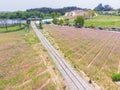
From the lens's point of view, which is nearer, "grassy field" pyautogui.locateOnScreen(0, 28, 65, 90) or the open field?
"grassy field" pyautogui.locateOnScreen(0, 28, 65, 90)

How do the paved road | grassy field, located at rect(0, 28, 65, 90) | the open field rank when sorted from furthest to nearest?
the open field, grassy field, located at rect(0, 28, 65, 90), the paved road

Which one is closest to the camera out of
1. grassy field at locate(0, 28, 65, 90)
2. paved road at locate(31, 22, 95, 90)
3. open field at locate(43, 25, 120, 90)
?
paved road at locate(31, 22, 95, 90)

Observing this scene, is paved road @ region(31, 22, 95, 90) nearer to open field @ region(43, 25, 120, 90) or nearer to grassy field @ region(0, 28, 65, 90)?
grassy field @ region(0, 28, 65, 90)

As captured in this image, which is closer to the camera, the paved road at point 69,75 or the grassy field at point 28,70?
the paved road at point 69,75

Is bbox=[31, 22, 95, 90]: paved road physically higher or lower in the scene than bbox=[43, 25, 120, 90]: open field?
higher

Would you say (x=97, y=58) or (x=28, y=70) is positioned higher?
(x=28, y=70)

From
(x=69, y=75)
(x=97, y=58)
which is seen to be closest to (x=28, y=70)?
(x=69, y=75)

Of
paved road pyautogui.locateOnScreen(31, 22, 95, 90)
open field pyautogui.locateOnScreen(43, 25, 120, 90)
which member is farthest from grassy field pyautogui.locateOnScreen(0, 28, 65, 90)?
open field pyautogui.locateOnScreen(43, 25, 120, 90)

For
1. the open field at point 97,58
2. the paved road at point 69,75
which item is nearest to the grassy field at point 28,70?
the paved road at point 69,75

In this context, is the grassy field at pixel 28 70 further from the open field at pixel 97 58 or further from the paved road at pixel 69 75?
the open field at pixel 97 58

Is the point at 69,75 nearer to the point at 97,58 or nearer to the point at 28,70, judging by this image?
the point at 28,70
